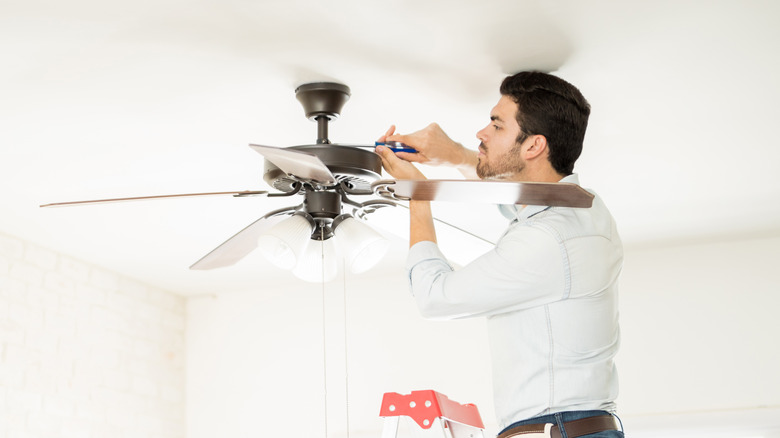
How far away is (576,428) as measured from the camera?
1.49 meters

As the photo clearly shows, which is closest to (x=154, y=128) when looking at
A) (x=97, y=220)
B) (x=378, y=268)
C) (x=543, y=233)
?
(x=97, y=220)

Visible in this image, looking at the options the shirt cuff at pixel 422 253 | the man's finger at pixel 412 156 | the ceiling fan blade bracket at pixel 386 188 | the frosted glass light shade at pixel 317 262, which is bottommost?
the shirt cuff at pixel 422 253

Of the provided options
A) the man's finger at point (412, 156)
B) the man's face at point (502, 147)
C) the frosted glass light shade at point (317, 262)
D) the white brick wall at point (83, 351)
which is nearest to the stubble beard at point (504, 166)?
the man's face at point (502, 147)

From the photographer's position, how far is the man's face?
1.82m

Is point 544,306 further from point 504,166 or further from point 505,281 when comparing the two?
point 504,166

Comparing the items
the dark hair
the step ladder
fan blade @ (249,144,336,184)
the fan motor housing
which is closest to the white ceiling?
the dark hair

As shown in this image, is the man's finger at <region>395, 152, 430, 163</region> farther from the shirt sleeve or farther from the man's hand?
the shirt sleeve

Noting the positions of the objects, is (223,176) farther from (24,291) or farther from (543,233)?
(543,233)

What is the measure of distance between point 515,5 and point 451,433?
0.97 m

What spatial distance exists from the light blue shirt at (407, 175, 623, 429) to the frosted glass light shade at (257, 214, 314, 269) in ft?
1.24

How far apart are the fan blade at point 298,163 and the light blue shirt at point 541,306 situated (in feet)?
0.96

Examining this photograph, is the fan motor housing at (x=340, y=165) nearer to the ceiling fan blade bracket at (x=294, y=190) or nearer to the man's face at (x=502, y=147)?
the ceiling fan blade bracket at (x=294, y=190)

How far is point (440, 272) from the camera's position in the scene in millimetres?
1557

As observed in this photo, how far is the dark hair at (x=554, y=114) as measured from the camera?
181cm
